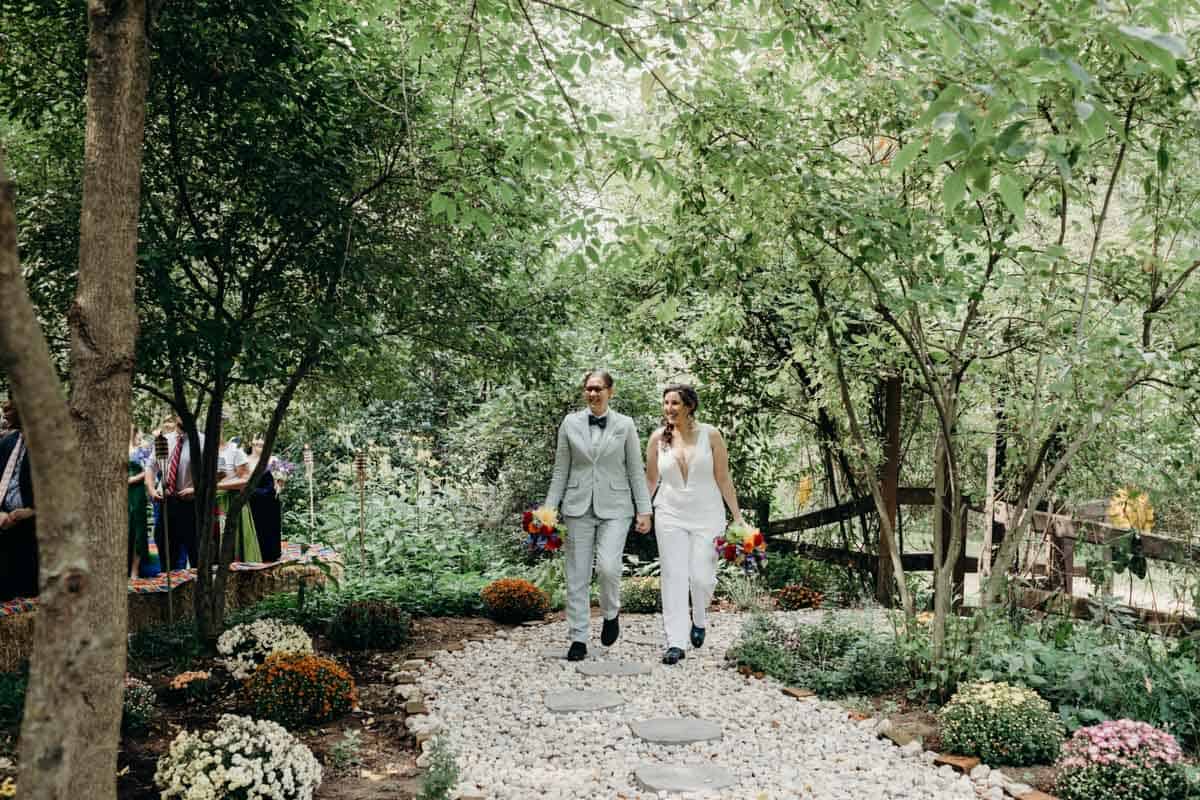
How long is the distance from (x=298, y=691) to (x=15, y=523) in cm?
294

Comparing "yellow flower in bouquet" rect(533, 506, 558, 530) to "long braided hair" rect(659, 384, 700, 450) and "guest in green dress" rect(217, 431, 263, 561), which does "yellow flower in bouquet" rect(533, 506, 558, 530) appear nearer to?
"long braided hair" rect(659, 384, 700, 450)

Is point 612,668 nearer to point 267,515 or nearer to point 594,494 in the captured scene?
point 594,494

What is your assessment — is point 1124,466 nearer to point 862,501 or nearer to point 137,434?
point 862,501

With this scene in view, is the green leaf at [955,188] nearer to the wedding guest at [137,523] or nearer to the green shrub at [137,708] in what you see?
the green shrub at [137,708]

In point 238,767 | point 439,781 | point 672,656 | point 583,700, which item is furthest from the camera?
point 672,656

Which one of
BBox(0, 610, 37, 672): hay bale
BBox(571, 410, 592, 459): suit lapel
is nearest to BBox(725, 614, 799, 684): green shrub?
BBox(571, 410, 592, 459): suit lapel

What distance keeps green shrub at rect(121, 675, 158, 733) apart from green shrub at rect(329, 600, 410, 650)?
6.11ft

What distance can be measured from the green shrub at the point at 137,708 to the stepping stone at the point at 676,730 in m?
2.44

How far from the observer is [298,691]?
198 inches

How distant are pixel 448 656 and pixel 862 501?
14.0 feet

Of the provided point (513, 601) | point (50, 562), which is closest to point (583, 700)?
point (513, 601)

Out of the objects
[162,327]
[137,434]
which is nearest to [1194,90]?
[162,327]

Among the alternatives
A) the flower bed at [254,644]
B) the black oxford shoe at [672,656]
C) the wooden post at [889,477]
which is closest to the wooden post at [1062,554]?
the wooden post at [889,477]

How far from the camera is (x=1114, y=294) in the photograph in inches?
218
